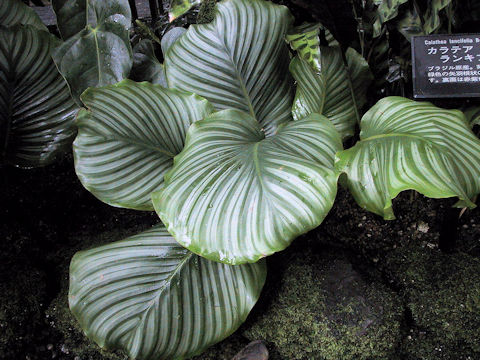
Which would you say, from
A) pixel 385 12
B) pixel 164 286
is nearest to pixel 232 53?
pixel 385 12

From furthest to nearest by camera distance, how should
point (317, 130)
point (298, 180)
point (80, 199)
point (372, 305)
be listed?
1. point (80, 199)
2. point (372, 305)
3. point (317, 130)
4. point (298, 180)

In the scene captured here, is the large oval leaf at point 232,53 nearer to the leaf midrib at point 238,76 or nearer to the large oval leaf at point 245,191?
the leaf midrib at point 238,76

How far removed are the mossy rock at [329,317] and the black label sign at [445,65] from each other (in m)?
0.55

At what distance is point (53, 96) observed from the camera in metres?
1.33

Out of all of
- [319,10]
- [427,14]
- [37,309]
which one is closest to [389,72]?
[427,14]

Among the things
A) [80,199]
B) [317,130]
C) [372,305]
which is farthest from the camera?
[80,199]

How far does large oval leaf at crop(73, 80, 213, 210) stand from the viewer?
1.12 m

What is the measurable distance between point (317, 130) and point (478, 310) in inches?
27.3

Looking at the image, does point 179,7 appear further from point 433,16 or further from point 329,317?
point 329,317

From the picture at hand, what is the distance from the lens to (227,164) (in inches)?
39.0

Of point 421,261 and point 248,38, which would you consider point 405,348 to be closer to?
point 421,261

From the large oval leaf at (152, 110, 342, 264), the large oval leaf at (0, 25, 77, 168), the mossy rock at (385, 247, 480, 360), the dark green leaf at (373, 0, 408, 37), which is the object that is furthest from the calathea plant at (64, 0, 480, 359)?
the mossy rock at (385, 247, 480, 360)

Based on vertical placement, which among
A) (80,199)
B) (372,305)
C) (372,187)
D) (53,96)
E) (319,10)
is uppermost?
(319,10)

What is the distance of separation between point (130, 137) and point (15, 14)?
0.68 m
